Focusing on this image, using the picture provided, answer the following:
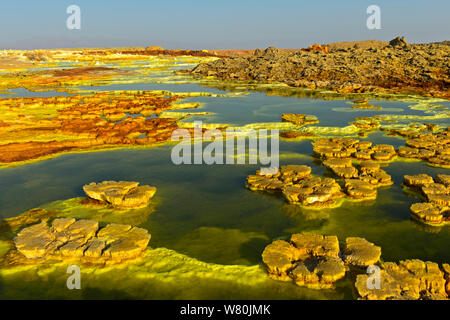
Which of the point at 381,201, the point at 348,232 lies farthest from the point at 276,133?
the point at 348,232

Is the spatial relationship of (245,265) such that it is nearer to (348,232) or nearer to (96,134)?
(348,232)

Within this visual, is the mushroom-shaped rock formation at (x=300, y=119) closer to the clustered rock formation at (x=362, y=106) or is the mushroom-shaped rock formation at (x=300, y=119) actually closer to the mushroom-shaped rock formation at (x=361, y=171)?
the clustered rock formation at (x=362, y=106)

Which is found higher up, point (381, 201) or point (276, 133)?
point (276, 133)

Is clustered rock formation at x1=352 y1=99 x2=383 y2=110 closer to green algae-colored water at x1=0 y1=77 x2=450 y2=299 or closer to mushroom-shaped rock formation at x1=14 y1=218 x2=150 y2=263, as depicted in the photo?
green algae-colored water at x1=0 y1=77 x2=450 y2=299

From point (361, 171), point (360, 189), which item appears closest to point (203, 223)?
point (360, 189)

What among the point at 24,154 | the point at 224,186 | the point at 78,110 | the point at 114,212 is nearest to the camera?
the point at 114,212

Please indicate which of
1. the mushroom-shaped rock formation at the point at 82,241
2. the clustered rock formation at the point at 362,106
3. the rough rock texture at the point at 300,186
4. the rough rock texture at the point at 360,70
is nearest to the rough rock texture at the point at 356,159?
the rough rock texture at the point at 300,186

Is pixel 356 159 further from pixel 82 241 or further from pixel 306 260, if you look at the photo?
pixel 82 241
